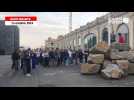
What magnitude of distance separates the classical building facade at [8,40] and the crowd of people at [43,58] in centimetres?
23

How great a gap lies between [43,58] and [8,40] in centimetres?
110

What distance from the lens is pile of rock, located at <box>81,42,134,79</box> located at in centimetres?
597

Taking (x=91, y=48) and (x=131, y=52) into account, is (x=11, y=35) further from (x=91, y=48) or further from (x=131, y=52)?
A: (x=131, y=52)

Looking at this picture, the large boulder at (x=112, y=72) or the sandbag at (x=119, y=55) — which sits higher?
the sandbag at (x=119, y=55)

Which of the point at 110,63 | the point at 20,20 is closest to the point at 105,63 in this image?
the point at 110,63

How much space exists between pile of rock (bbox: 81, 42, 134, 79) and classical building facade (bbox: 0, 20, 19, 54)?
1.61m

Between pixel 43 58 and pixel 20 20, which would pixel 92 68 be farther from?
pixel 20 20

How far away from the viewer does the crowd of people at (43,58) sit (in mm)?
5227

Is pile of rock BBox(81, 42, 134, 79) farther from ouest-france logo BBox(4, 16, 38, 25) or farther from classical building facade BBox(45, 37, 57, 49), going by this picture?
ouest-france logo BBox(4, 16, 38, 25)

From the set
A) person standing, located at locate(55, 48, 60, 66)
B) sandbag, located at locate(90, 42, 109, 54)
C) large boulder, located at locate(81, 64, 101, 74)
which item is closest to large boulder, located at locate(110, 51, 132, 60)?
sandbag, located at locate(90, 42, 109, 54)

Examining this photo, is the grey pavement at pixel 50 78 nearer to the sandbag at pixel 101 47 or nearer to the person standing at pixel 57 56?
the person standing at pixel 57 56

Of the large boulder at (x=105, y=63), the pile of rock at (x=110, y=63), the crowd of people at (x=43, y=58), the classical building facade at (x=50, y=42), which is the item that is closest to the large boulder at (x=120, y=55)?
the pile of rock at (x=110, y=63)
